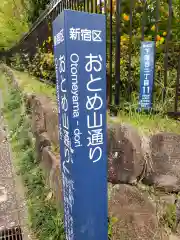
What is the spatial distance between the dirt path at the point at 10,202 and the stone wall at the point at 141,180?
1010mm

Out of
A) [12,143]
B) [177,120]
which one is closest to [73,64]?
[177,120]

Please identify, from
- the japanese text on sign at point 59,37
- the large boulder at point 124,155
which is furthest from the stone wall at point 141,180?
the japanese text on sign at point 59,37

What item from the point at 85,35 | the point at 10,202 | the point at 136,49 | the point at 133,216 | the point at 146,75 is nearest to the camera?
the point at 85,35

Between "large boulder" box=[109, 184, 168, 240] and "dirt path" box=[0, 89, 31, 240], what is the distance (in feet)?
3.12

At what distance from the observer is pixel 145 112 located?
2.46 meters

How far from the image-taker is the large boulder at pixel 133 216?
6.83 feet

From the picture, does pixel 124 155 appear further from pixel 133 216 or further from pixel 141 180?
pixel 133 216

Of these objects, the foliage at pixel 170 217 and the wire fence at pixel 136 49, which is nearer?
the foliage at pixel 170 217

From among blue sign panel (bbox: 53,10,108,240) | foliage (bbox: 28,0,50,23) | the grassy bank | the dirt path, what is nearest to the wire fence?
blue sign panel (bbox: 53,10,108,240)

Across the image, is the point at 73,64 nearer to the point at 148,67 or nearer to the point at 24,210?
the point at 148,67

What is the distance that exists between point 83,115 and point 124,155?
897 mm

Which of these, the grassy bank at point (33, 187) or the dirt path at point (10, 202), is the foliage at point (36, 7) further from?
the dirt path at point (10, 202)

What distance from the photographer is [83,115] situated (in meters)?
1.42

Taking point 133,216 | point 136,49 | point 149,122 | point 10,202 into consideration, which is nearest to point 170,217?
point 133,216
